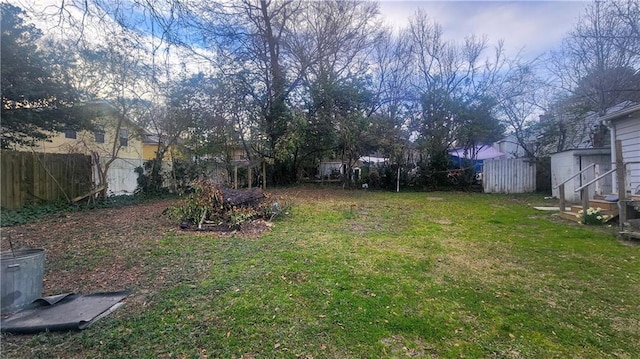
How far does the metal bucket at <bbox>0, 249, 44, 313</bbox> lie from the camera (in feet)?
8.61

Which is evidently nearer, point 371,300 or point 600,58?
point 371,300

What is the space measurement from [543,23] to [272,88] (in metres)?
10.2

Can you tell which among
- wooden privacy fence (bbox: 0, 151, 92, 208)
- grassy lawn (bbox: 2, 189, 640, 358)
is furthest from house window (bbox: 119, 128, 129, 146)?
grassy lawn (bbox: 2, 189, 640, 358)

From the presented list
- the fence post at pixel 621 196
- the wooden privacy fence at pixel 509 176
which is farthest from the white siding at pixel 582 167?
the fence post at pixel 621 196

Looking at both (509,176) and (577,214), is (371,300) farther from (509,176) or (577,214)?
(509,176)

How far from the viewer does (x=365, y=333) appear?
7.85 ft

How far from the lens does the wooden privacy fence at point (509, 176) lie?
1284 centimetres

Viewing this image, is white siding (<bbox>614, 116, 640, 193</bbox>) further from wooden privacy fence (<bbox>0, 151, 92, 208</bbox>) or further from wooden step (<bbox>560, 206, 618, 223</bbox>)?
wooden privacy fence (<bbox>0, 151, 92, 208</bbox>)

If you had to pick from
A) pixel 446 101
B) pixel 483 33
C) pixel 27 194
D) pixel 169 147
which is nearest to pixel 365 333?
pixel 27 194

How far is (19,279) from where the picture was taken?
107 inches

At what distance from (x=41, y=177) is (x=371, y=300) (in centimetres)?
947

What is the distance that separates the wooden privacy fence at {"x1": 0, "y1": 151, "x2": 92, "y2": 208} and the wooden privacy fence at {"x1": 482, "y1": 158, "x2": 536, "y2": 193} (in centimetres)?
1508

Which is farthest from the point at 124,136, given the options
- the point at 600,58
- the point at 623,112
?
the point at 600,58

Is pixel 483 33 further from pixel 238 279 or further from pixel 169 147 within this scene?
pixel 238 279
